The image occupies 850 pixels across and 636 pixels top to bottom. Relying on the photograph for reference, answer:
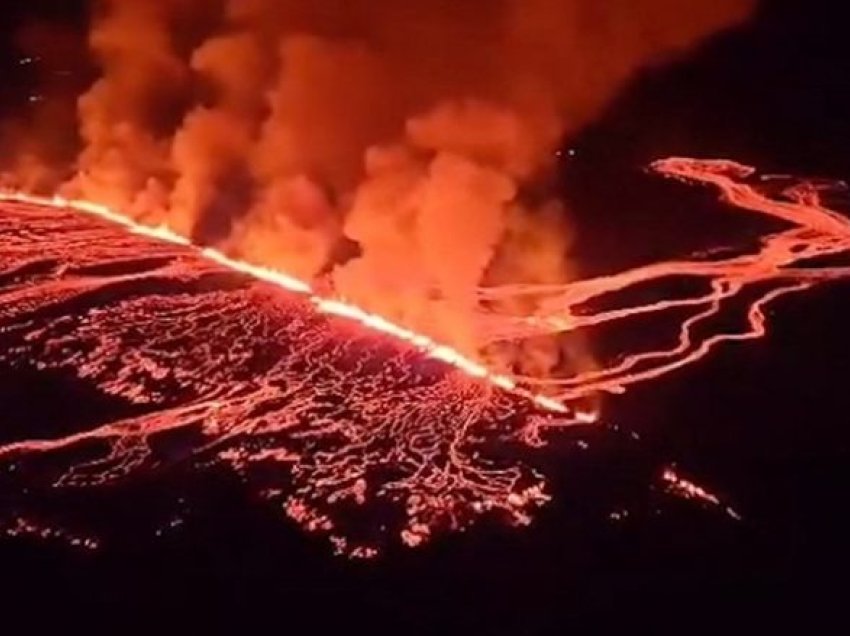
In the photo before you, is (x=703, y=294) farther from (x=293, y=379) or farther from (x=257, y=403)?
(x=257, y=403)

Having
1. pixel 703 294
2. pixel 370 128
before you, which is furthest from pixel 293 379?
pixel 370 128

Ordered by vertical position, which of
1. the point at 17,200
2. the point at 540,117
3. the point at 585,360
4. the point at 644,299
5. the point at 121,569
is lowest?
the point at 121,569

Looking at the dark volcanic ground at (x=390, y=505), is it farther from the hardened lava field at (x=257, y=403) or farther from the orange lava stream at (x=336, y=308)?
the orange lava stream at (x=336, y=308)

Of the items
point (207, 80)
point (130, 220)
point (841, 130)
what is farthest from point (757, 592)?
point (841, 130)

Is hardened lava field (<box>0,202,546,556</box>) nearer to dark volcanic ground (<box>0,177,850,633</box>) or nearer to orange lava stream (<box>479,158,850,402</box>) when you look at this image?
dark volcanic ground (<box>0,177,850,633</box>)

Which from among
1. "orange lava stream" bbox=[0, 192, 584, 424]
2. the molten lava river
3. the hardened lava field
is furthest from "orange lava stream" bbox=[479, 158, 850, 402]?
the hardened lava field

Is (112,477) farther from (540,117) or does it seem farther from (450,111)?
(540,117)
